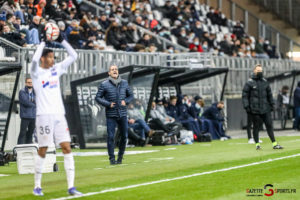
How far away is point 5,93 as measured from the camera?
21094 mm

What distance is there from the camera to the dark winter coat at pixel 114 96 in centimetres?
1625

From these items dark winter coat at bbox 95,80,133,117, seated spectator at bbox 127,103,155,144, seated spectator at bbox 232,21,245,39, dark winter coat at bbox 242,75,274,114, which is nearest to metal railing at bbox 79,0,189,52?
seated spectator at bbox 127,103,155,144

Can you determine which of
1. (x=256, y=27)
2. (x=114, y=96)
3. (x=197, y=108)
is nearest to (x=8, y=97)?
(x=114, y=96)

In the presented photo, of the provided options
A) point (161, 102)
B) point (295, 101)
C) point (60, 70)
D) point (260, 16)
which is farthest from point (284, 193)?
point (260, 16)

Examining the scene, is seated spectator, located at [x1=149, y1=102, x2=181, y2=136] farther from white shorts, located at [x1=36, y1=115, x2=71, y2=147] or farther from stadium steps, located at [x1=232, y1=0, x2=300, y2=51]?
stadium steps, located at [x1=232, y1=0, x2=300, y2=51]

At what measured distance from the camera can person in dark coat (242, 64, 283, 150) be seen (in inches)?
777

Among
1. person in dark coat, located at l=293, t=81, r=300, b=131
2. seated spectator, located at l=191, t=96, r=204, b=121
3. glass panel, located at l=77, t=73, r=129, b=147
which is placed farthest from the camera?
person in dark coat, located at l=293, t=81, r=300, b=131

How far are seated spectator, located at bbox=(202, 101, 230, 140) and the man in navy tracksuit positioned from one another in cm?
1033

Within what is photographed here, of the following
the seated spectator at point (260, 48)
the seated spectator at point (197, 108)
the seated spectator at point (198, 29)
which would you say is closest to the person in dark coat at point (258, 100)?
the seated spectator at point (197, 108)

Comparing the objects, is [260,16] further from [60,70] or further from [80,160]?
[60,70]

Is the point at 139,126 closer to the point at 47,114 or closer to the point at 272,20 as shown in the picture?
the point at 47,114

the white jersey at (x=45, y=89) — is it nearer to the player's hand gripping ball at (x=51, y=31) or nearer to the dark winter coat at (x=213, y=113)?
the player's hand gripping ball at (x=51, y=31)

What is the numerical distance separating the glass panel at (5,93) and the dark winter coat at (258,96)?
6.37 m

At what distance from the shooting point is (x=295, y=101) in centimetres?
3038
